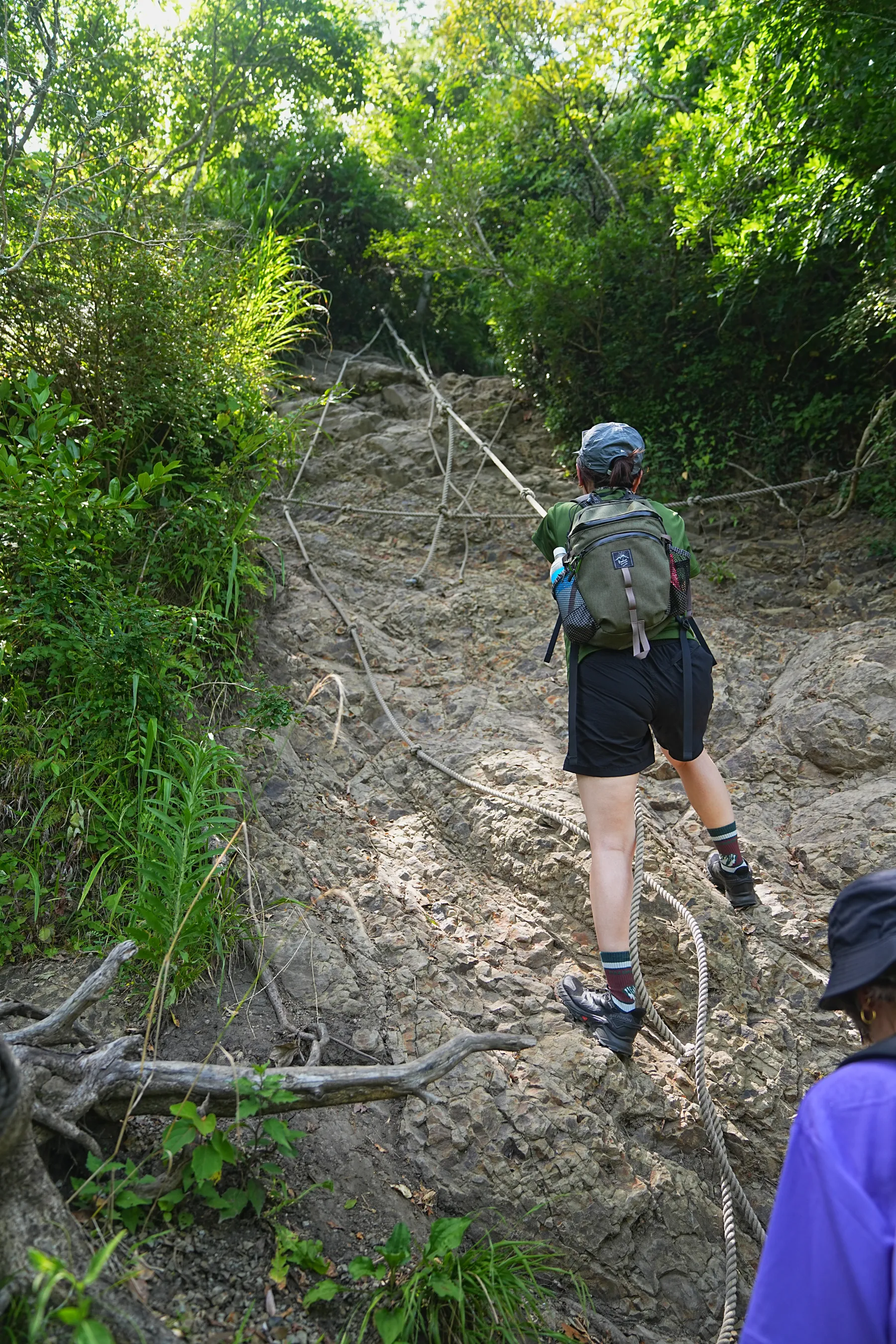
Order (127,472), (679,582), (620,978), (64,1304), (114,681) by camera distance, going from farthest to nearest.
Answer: (127,472) < (114,681) < (679,582) < (620,978) < (64,1304)

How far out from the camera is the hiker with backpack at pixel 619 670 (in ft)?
8.37

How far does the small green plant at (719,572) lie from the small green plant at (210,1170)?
4.67 meters

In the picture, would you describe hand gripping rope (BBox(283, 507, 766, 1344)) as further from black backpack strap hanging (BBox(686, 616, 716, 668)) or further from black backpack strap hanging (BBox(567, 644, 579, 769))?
black backpack strap hanging (BBox(686, 616, 716, 668))

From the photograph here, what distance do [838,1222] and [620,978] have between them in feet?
5.13

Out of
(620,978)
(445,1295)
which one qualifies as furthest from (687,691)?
(445,1295)

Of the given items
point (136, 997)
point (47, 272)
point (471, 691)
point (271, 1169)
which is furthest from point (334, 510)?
point (271, 1169)

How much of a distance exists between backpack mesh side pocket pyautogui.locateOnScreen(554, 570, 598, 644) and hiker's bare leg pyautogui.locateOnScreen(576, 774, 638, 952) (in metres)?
0.45

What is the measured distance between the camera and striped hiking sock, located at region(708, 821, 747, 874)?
3.07m

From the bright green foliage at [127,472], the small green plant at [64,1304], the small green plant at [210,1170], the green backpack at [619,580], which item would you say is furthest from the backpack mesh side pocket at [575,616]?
the small green plant at [64,1304]

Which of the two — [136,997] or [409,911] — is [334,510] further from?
[136,997]

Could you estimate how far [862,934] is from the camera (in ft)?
3.94

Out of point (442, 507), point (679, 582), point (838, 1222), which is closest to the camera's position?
point (838, 1222)

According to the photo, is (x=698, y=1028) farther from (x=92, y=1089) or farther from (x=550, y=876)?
(x=92, y=1089)

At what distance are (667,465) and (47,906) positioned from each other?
5478 mm
